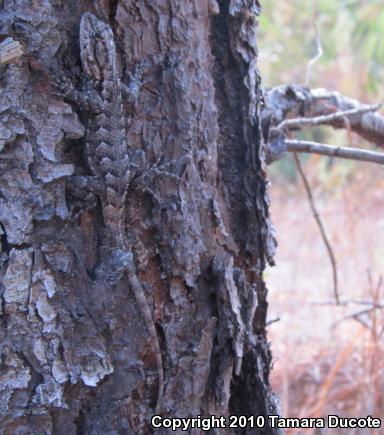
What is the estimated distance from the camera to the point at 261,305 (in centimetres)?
185

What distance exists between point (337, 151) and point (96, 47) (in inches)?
43.3

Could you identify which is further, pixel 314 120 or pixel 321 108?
pixel 321 108

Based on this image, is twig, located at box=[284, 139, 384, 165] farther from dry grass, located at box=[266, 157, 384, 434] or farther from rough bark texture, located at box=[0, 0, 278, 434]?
dry grass, located at box=[266, 157, 384, 434]

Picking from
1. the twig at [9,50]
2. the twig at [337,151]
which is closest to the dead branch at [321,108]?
the twig at [337,151]

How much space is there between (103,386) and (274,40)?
8.94 m

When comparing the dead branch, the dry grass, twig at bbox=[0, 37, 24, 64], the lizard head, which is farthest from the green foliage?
twig at bbox=[0, 37, 24, 64]

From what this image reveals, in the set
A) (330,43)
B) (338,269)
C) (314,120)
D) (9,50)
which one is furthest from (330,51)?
(9,50)

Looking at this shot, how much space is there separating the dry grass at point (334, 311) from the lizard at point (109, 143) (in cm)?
157

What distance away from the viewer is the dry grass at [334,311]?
351cm

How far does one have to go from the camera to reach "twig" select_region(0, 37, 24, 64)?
1312 mm

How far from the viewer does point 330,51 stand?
10695mm

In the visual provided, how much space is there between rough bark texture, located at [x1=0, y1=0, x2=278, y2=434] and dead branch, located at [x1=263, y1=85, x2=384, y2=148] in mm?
590

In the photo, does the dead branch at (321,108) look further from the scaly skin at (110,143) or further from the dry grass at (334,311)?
the scaly skin at (110,143)

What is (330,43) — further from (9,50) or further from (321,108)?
(9,50)
